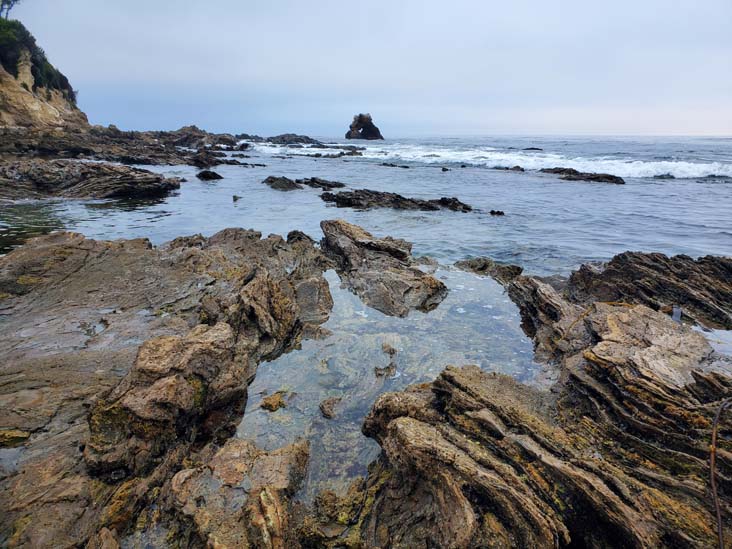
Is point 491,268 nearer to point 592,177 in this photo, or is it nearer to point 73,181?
point 73,181

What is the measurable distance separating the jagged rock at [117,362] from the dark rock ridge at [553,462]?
201 centimetres

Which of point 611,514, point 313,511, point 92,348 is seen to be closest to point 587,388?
point 611,514

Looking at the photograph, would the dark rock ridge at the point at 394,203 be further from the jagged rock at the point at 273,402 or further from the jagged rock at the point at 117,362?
the jagged rock at the point at 273,402

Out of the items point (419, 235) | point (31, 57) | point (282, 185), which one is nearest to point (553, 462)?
point (419, 235)

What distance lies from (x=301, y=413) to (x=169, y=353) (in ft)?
6.67

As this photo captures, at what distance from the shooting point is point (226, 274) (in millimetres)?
9125

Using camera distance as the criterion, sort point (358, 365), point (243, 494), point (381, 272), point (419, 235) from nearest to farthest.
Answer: point (243, 494) → point (358, 365) → point (381, 272) → point (419, 235)

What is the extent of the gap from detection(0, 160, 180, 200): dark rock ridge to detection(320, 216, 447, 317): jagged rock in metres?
16.7

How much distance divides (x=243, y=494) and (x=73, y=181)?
87.5 ft

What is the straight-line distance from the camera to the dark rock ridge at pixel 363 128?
427 ft

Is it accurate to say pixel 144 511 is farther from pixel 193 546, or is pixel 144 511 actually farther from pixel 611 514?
pixel 611 514

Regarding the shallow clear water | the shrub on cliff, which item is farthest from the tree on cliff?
the shallow clear water

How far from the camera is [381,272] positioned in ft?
34.7

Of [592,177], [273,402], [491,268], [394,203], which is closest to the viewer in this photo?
[273,402]
